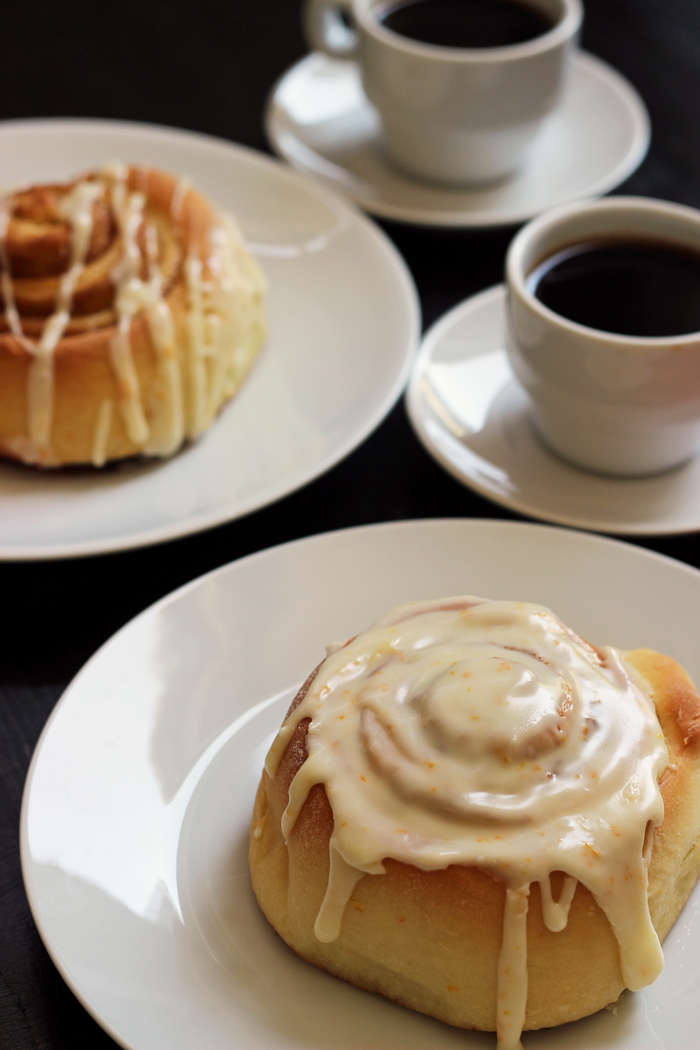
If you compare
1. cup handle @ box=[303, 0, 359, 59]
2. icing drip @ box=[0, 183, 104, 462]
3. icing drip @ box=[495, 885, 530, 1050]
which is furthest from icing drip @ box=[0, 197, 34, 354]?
icing drip @ box=[495, 885, 530, 1050]

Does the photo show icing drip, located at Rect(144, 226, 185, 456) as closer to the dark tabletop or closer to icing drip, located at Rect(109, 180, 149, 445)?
icing drip, located at Rect(109, 180, 149, 445)

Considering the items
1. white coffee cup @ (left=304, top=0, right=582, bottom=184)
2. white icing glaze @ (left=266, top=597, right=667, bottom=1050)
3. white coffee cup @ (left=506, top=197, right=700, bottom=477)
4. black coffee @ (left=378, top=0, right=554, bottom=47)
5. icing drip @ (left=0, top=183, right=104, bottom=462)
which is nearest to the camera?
white icing glaze @ (left=266, top=597, right=667, bottom=1050)

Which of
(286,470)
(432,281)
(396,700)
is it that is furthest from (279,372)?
(396,700)

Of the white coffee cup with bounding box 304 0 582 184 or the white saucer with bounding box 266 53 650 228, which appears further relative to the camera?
the white saucer with bounding box 266 53 650 228

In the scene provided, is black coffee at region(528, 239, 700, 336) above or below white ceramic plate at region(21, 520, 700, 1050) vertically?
above

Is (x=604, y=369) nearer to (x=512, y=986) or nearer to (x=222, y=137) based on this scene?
(x=512, y=986)

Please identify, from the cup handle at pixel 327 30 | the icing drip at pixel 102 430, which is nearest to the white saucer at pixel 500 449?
the icing drip at pixel 102 430
